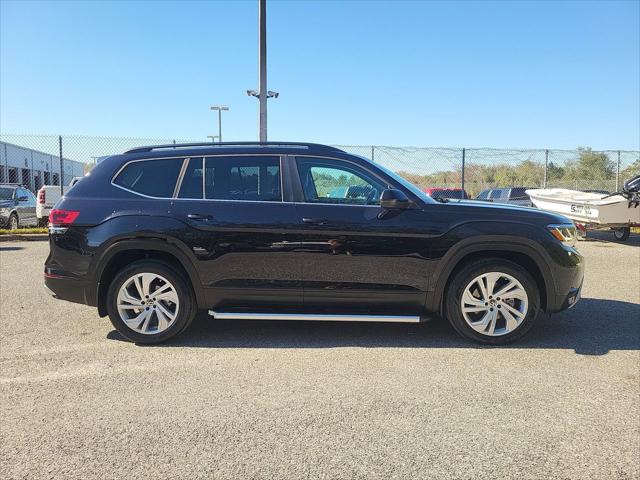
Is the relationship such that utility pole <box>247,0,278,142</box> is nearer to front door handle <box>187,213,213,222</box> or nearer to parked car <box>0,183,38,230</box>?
parked car <box>0,183,38,230</box>

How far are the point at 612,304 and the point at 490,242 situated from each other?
9.27ft

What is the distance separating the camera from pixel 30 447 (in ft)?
9.14

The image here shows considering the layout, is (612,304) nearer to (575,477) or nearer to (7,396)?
(575,477)

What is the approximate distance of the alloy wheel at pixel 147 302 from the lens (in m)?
4.54

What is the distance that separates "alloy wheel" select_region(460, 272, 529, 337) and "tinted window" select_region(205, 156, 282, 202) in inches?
79.5

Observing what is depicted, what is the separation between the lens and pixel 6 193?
621 inches

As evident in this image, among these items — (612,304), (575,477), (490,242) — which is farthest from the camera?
(612,304)

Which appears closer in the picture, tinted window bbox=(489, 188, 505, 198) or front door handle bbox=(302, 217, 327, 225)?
front door handle bbox=(302, 217, 327, 225)

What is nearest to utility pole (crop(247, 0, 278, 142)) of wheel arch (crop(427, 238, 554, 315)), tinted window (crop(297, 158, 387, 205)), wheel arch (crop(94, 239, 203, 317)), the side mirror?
tinted window (crop(297, 158, 387, 205))

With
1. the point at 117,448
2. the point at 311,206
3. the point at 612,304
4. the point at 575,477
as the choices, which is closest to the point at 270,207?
the point at 311,206

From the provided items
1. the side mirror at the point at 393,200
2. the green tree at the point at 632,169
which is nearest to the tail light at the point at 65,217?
the side mirror at the point at 393,200

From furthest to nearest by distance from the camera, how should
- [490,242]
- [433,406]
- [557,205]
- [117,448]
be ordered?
[557,205], [490,242], [433,406], [117,448]

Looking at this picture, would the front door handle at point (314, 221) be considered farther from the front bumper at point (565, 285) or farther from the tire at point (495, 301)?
the front bumper at point (565, 285)

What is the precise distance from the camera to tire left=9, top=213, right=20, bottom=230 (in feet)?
49.8
